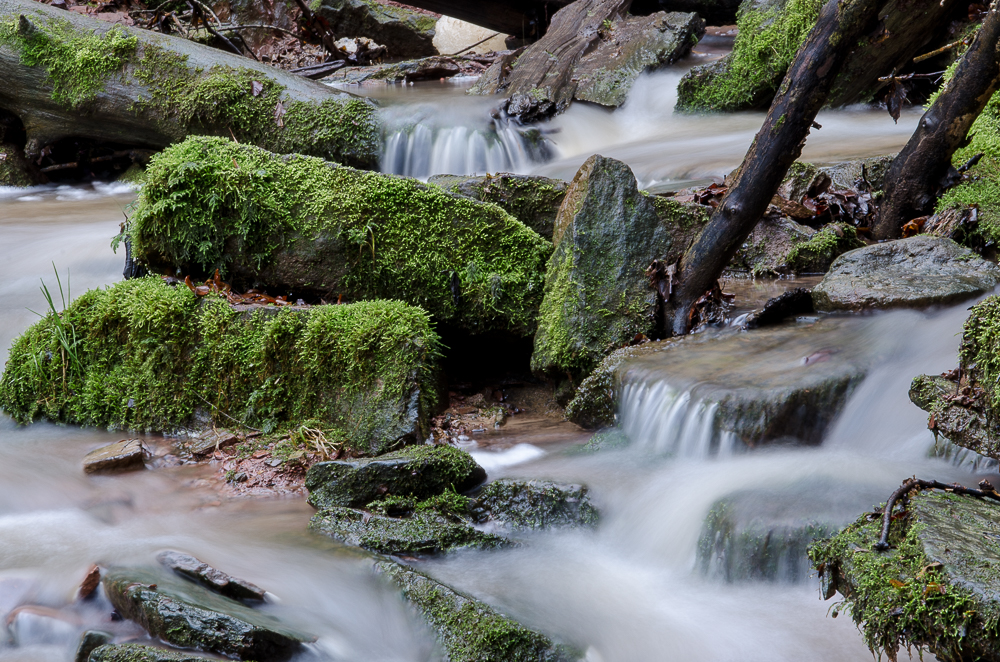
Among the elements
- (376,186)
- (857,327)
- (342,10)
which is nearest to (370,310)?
(376,186)

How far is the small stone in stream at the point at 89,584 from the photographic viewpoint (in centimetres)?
292

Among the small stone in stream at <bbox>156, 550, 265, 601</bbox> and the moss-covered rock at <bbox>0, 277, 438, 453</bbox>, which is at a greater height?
the moss-covered rock at <bbox>0, 277, 438, 453</bbox>

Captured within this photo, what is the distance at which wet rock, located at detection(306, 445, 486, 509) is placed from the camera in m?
3.65

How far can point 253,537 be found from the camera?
3.49m

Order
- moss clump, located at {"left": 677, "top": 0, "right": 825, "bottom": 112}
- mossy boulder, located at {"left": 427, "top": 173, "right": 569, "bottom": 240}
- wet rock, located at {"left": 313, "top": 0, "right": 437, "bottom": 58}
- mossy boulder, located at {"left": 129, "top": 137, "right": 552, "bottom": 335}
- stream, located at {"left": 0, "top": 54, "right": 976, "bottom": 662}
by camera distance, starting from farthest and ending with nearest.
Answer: wet rock, located at {"left": 313, "top": 0, "right": 437, "bottom": 58} → moss clump, located at {"left": 677, "top": 0, "right": 825, "bottom": 112} → mossy boulder, located at {"left": 427, "top": 173, "right": 569, "bottom": 240} → mossy boulder, located at {"left": 129, "top": 137, "right": 552, "bottom": 335} → stream, located at {"left": 0, "top": 54, "right": 976, "bottom": 662}

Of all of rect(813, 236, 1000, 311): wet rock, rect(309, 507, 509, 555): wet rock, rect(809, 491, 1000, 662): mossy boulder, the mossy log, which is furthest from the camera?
the mossy log

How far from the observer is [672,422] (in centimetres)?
399

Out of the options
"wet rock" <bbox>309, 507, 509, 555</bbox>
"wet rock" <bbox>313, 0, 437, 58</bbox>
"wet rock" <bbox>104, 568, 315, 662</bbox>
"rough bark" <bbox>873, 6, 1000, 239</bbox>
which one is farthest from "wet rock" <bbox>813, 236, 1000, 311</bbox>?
"wet rock" <bbox>313, 0, 437, 58</bbox>

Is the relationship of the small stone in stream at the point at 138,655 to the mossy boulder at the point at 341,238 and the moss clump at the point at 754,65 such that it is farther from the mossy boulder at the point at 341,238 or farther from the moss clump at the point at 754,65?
the moss clump at the point at 754,65

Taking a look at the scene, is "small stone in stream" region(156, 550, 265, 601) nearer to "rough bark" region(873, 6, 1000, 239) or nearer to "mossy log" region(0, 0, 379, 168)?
"rough bark" region(873, 6, 1000, 239)

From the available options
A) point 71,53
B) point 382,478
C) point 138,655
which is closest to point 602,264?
point 382,478

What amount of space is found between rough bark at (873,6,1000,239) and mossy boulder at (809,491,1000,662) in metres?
3.59

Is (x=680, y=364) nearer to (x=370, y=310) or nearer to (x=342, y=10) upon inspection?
(x=370, y=310)

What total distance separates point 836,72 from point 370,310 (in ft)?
9.07
